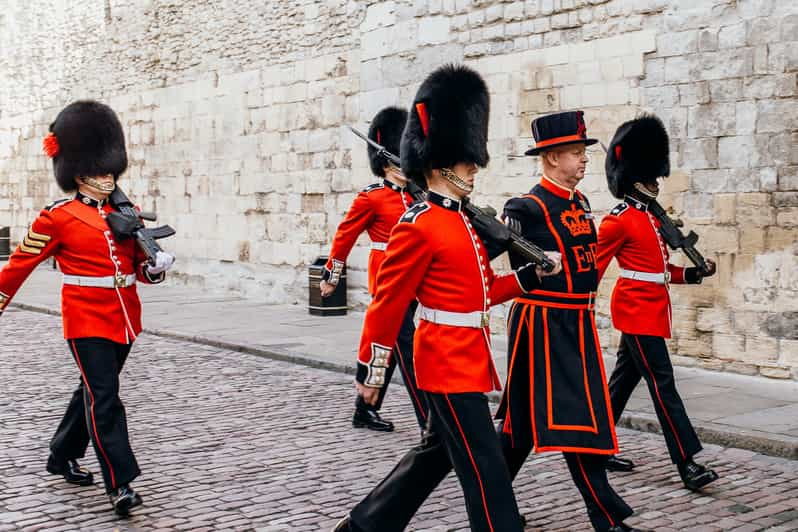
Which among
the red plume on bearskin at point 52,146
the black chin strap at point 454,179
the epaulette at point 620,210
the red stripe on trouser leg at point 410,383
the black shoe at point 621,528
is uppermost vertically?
the red plume on bearskin at point 52,146

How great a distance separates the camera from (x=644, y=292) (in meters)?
5.67

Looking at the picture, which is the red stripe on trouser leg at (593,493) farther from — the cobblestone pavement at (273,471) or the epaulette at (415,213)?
the epaulette at (415,213)

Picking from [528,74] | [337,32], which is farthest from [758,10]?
[337,32]

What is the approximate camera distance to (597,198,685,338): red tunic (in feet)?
18.4

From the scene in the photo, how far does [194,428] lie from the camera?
22.5 feet

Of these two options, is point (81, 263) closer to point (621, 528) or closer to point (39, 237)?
point (39, 237)

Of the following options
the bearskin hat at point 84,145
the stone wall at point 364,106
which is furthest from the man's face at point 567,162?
the stone wall at point 364,106

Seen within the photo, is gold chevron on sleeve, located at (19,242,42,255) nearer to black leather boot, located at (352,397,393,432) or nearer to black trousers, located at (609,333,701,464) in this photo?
black leather boot, located at (352,397,393,432)

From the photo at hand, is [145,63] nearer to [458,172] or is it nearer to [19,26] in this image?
[19,26]

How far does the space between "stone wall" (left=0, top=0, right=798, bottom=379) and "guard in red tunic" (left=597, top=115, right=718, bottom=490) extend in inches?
116

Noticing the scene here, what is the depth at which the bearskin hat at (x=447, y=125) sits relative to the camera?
398 cm

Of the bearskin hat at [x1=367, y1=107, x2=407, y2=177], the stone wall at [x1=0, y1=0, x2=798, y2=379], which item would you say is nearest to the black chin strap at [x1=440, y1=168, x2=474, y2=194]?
the bearskin hat at [x1=367, y1=107, x2=407, y2=177]

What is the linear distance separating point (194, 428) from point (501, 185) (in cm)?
505

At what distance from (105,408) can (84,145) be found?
136cm
